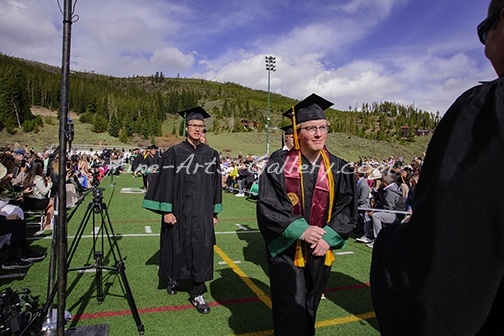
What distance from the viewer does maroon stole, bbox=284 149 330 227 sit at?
2937 millimetres

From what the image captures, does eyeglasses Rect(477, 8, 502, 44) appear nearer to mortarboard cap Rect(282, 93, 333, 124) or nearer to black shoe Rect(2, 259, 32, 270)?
mortarboard cap Rect(282, 93, 333, 124)

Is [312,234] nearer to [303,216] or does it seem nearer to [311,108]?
[303,216]

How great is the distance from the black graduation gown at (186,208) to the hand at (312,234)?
210 cm

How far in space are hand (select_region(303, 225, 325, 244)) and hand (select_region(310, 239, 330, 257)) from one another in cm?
5

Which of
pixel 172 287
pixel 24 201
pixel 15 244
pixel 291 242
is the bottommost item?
pixel 172 287

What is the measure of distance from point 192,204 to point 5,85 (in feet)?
318

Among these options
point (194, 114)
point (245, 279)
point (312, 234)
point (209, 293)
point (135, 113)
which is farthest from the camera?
point (135, 113)

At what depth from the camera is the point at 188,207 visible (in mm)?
4512

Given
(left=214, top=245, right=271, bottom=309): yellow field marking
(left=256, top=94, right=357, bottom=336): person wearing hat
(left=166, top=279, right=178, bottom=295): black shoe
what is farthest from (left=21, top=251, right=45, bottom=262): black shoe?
(left=256, top=94, right=357, bottom=336): person wearing hat

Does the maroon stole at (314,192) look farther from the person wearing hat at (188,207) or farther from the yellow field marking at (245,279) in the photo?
the yellow field marking at (245,279)

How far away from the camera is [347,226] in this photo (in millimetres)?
3018

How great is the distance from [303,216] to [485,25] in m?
2.14

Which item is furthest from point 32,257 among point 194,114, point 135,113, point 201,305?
point 135,113

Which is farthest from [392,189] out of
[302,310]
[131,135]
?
[131,135]
